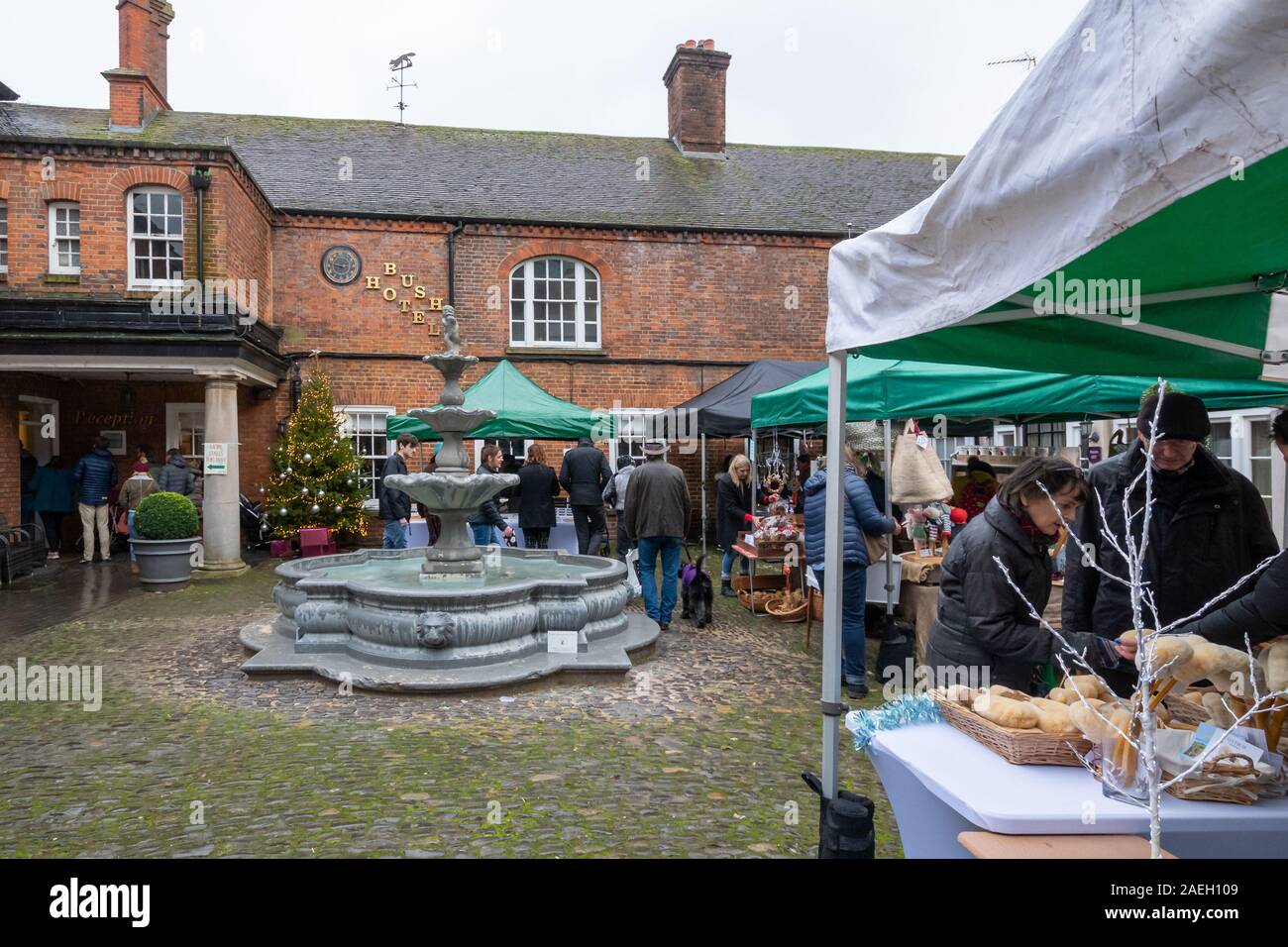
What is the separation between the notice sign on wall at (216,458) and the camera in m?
12.6

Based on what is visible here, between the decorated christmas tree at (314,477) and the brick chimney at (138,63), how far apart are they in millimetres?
7662

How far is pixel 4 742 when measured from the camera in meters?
5.09

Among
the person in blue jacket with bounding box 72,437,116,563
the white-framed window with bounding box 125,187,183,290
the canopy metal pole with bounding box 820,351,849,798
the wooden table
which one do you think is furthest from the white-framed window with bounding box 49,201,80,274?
the canopy metal pole with bounding box 820,351,849,798

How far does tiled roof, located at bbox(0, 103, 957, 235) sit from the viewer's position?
56.7 ft

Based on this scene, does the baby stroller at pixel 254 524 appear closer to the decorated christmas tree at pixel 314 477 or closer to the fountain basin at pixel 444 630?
the decorated christmas tree at pixel 314 477

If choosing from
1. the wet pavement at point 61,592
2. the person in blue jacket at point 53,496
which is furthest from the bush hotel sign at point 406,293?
the person in blue jacket at point 53,496

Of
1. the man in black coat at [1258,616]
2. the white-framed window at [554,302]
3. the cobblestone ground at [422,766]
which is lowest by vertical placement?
the cobblestone ground at [422,766]

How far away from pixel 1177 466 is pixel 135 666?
7.73 m

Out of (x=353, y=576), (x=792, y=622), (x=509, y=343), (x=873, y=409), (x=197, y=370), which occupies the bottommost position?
(x=792, y=622)
